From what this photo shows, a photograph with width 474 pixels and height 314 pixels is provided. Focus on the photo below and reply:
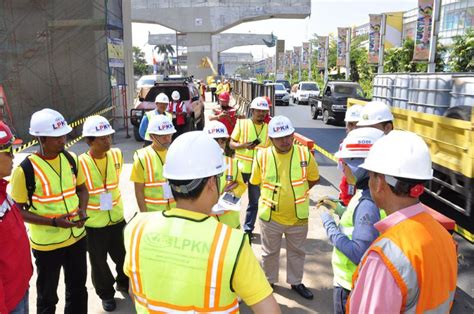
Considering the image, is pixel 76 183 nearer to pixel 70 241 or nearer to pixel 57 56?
pixel 70 241

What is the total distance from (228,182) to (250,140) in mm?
1681

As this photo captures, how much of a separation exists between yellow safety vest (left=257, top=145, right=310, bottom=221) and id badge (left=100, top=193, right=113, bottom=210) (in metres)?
1.50

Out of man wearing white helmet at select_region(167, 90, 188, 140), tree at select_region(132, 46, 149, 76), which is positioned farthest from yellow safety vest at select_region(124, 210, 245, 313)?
tree at select_region(132, 46, 149, 76)

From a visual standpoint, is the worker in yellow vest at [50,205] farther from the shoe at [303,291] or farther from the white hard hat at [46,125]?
the shoe at [303,291]

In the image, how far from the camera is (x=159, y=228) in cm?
164

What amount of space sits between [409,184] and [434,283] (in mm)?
403

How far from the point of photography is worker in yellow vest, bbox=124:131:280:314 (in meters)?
1.54

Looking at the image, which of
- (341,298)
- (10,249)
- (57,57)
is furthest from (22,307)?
(57,57)

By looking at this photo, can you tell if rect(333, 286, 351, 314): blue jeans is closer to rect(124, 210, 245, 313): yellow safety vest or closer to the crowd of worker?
the crowd of worker

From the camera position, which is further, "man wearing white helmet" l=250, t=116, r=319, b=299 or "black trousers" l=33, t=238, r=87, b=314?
"man wearing white helmet" l=250, t=116, r=319, b=299

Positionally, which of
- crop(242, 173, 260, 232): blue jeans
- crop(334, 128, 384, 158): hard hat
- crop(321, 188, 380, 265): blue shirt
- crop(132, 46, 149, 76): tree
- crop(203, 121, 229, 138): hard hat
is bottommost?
crop(242, 173, 260, 232): blue jeans

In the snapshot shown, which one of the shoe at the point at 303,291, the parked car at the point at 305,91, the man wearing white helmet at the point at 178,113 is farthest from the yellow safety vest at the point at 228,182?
the parked car at the point at 305,91

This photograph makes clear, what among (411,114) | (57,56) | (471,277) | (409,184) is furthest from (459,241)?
(57,56)

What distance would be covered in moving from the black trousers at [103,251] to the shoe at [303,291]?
1.85m
